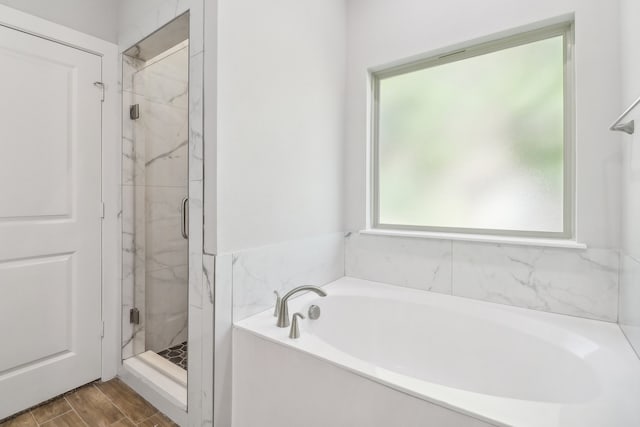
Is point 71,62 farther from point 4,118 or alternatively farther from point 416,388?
point 416,388

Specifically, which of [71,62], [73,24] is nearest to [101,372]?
[71,62]

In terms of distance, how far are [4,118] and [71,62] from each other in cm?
47

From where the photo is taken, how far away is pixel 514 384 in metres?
1.42

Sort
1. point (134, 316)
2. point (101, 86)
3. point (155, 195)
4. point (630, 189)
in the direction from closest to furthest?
1. point (630, 189)
2. point (101, 86)
3. point (134, 316)
4. point (155, 195)

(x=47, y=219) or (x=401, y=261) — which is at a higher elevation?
(x=47, y=219)

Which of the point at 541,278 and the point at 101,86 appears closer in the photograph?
the point at 541,278

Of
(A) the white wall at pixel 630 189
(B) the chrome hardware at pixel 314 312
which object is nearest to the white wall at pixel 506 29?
(A) the white wall at pixel 630 189

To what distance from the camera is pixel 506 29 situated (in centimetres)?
166

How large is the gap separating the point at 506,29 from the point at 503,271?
1.34m

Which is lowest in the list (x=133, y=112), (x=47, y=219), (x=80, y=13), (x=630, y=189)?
(x=47, y=219)

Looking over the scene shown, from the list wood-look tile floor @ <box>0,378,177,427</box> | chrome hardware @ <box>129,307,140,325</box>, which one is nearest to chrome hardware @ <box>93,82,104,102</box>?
chrome hardware @ <box>129,307,140,325</box>

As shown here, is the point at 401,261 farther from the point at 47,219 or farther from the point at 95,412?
the point at 47,219

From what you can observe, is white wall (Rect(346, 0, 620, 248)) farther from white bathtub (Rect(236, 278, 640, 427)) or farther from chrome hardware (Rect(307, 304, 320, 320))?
chrome hardware (Rect(307, 304, 320, 320))

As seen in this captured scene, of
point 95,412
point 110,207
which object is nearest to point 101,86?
point 110,207
